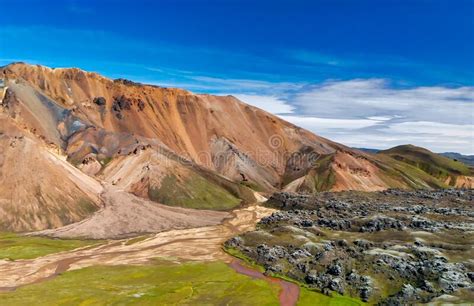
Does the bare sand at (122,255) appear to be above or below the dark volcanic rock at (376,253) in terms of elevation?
below

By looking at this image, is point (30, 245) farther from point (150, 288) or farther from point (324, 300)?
point (324, 300)

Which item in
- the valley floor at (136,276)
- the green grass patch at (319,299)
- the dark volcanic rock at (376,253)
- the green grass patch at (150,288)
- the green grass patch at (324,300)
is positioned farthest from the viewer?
the dark volcanic rock at (376,253)

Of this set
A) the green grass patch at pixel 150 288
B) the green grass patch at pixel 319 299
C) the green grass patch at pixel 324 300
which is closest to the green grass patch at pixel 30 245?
the green grass patch at pixel 150 288

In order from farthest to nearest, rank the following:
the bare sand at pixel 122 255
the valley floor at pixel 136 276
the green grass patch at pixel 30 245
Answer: the green grass patch at pixel 30 245
the bare sand at pixel 122 255
the valley floor at pixel 136 276

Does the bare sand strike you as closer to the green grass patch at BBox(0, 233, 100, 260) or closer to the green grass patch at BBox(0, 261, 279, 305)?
the green grass patch at BBox(0, 233, 100, 260)

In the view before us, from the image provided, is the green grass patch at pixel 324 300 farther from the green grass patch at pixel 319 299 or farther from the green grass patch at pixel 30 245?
the green grass patch at pixel 30 245

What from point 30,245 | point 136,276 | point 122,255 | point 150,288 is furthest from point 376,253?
point 30,245

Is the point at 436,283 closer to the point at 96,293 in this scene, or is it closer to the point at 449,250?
the point at 449,250

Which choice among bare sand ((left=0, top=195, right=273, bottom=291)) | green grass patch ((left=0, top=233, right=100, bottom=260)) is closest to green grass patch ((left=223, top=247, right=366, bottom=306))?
bare sand ((left=0, top=195, right=273, bottom=291))
